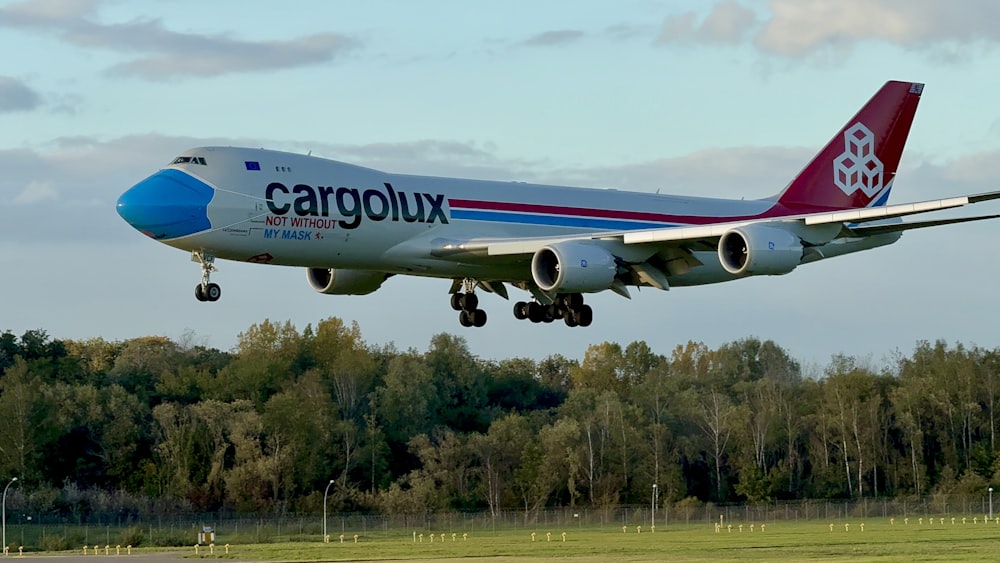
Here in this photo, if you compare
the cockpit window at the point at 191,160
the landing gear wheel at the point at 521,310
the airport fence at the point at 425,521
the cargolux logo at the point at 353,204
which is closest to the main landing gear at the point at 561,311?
the landing gear wheel at the point at 521,310

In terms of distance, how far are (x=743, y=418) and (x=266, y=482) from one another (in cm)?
3106

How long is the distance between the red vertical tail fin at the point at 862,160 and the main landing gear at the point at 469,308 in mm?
11839

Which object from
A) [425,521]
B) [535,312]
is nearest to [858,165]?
[535,312]

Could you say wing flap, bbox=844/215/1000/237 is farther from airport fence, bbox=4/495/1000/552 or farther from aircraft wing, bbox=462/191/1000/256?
airport fence, bbox=4/495/1000/552

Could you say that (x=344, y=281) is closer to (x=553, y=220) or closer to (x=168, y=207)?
(x=553, y=220)

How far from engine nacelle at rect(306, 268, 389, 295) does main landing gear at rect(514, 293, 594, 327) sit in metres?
5.00

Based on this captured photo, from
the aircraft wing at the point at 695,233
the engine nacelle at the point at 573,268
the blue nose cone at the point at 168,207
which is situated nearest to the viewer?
the blue nose cone at the point at 168,207

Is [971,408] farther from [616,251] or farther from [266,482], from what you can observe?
[616,251]

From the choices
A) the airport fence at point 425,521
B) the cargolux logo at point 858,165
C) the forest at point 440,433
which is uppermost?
the cargolux logo at point 858,165

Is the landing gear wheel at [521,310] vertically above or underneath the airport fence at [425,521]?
above

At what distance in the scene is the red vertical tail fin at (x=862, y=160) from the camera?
58062 millimetres

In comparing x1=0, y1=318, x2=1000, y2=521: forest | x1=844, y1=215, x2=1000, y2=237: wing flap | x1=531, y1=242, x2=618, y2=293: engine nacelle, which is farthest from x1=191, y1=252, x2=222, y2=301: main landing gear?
x1=0, y1=318, x2=1000, y2=521: forest

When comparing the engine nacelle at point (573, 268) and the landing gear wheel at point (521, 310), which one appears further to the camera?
the landing gear wheel at point (521, 310)

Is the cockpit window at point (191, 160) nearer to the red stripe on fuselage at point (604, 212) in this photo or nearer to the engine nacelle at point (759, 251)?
the red stripe on fuselage at point (604, 212)
